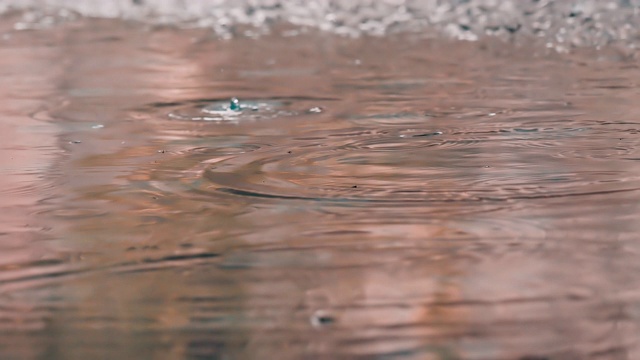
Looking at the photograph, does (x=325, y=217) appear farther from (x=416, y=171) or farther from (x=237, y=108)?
(x=237, y=108)

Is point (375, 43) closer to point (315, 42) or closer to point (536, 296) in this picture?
point (315, 42)

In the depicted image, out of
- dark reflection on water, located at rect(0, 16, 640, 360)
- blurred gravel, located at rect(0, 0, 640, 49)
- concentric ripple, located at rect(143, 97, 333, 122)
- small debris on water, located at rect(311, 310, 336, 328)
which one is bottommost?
small debris on water, located at rect(311, 310, 336, 328)

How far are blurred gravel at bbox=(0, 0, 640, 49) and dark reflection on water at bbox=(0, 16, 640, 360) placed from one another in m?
0.89

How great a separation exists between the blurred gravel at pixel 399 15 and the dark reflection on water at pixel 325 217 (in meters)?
0.89

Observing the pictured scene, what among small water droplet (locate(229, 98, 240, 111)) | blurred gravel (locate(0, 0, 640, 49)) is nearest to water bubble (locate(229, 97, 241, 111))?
small water droplet (locate(229, 98, 240, 111))

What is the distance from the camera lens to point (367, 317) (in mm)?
1312

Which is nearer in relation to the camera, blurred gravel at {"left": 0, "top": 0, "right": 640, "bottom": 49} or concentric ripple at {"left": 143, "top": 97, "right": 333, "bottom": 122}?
concentric ripple at {"left": 143, "top": 97, "right": 333, "bottom": 122}

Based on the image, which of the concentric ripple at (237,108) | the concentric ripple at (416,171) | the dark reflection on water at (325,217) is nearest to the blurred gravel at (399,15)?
the dark reflection on water at (325,217)

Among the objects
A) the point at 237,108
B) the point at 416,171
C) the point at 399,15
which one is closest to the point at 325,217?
the point at 416,171

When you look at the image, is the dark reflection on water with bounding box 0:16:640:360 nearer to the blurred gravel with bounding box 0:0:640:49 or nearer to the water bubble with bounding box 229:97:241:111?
the water bubble with bounding box 229:97:241:111

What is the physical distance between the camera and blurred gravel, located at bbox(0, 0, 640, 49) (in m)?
4.18

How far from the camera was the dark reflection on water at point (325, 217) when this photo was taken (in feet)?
4.18

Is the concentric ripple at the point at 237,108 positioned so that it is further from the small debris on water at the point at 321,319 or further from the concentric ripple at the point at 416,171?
the small debris on water at the point at 321,319

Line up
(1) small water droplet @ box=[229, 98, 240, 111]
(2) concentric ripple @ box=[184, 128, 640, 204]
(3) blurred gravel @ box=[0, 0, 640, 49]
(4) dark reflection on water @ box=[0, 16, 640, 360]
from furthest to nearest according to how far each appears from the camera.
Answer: (3) blurred gravel @ box=[0, 0, 640, 49]
(1) small water droplet @ box=[229, 98, 240, 111]
(2) concentric ripple @ box=[184, 128, 640, 204]
(4) dark reflection on water @ box=[0, 16, 640, 360]
